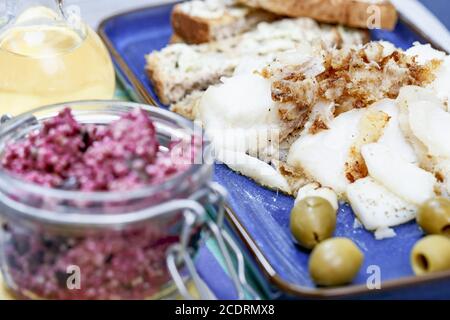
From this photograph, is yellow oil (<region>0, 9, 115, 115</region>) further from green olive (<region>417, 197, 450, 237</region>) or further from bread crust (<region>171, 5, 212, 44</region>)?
green olive (<region>417, 197, 450, 237</region>)

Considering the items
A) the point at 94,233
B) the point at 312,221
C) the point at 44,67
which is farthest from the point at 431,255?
the point at 44,67

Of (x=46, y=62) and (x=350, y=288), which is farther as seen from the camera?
(x=46, y=62)

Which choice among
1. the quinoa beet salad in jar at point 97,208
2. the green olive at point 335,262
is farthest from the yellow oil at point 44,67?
the green olive at point 335,262

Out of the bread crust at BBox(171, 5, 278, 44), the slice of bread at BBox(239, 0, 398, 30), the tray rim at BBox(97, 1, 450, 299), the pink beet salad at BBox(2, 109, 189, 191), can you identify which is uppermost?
the pink beet salad at BBox(2, 109, 189, 191)

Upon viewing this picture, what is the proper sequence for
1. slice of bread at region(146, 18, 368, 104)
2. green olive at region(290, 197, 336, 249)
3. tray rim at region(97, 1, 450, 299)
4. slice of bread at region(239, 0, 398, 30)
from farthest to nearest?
slice of bread at region(239, 0, 398, 30) → slice of bread at region(146, 18, 368, 104) → green olive at region(290, 197, 336, 249) → tray rim at region(97, 1, 450, 299)

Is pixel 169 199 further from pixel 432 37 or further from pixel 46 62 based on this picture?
pixel 432 37

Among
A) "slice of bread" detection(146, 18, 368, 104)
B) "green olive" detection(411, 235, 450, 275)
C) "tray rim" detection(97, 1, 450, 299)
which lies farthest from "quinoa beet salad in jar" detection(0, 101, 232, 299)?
"slice of bread" detection(146, 18, 368, 104)
